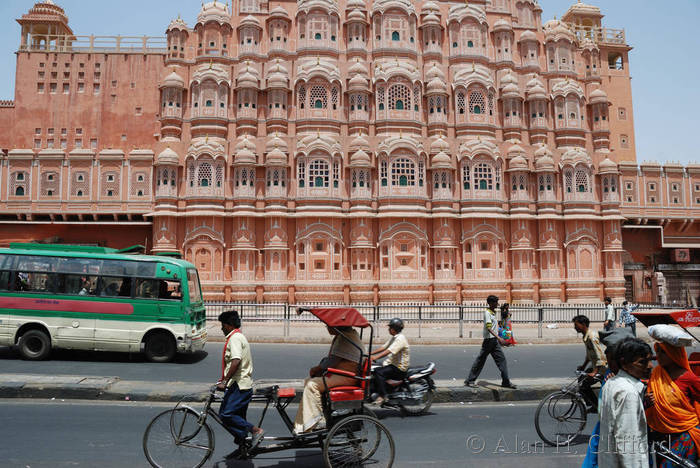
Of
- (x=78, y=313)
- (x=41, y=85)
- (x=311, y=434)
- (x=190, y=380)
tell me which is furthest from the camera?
(x=41, y=85)

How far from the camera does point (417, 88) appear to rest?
31.0 meters

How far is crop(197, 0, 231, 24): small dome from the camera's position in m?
31.8

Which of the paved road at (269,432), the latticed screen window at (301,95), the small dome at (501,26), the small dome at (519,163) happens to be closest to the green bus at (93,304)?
the paved road at (269,432)

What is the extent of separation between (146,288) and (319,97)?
67.5 ft

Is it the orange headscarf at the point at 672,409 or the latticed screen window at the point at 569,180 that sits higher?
the latticed screen window at the point at 569,180

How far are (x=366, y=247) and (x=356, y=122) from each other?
A: 315 inches

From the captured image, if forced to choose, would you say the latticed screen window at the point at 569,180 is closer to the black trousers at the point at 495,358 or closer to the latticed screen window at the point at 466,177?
the latticed screen window at the point at 466,177

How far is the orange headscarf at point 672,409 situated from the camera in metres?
4.02

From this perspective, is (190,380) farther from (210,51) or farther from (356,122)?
(210,51)

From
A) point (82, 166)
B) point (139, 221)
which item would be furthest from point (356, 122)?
point (82, 166)

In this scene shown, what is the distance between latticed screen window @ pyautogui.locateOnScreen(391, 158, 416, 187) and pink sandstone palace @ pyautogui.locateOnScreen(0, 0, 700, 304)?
0.17 meters

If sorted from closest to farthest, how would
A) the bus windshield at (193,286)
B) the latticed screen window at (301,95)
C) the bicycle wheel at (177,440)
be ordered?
1. the bicycle wheel at (177,440)
2. the bus windshield at (193,286)
3. the latticed screen window at (301,95)

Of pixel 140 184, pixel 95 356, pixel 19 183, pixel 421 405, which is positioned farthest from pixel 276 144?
pixel 421 405

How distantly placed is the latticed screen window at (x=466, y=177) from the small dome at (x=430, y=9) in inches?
429
